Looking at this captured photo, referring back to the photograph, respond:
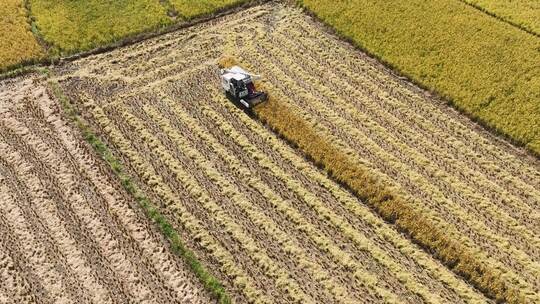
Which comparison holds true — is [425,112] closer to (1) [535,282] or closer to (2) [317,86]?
(2) [317,86]

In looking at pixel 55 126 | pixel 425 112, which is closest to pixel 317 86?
pixel 425 112

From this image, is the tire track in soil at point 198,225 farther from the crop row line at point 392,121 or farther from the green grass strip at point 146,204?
the crop row line at point 392,121

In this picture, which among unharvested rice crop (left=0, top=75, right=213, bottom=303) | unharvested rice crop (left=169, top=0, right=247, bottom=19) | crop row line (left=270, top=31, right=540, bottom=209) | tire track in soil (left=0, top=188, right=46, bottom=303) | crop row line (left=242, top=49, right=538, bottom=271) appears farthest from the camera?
unharvested rice crop (left=169, top=0, right=247, bottom=19)

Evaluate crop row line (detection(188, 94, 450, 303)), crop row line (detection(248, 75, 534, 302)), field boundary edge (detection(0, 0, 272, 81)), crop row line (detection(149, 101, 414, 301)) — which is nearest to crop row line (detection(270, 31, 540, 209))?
crop row line (detection(248, 75, 534, 302))

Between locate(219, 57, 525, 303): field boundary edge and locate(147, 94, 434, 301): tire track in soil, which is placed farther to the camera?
locate(147, 94, 434, 301): tire track in soil

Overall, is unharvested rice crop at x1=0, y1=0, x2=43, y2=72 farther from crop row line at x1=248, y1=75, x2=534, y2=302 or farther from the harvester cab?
crop row line at x1=248, y1=75, x2=534, y2=302
